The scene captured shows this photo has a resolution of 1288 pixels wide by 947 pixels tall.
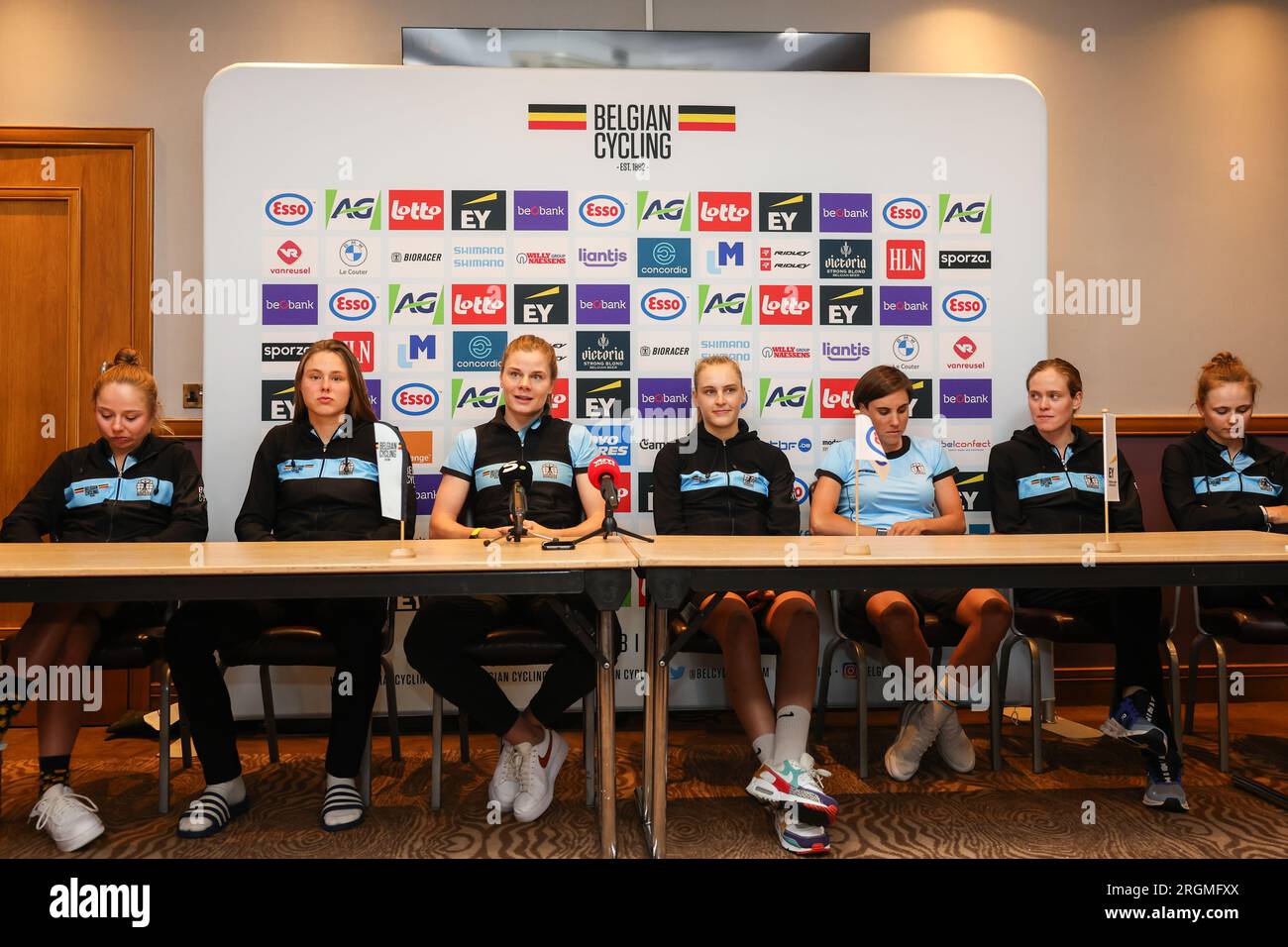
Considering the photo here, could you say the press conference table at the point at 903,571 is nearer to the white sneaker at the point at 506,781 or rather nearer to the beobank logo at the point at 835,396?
the white sneaker at the point at 506,781

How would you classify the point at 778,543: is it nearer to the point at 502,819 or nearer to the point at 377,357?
the point at 502,819

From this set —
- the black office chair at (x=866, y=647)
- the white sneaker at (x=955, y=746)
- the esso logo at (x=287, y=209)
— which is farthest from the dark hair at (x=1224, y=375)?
the esso logo at (x=287, y=209)

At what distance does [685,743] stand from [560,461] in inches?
44.5

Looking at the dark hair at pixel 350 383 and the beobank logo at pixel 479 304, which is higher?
the beobank logo at pixel 479 304

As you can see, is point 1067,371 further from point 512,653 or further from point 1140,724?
point 512,653

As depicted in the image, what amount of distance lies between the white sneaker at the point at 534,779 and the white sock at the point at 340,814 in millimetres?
431

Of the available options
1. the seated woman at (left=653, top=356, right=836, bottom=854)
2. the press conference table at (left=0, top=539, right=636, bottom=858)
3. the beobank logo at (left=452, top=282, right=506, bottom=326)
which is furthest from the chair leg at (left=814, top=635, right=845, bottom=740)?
the beobank logo at (left=452, top=282, right=506, bottom=326)

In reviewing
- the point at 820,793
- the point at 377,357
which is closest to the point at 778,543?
the point at 820,793

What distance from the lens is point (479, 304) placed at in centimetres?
330

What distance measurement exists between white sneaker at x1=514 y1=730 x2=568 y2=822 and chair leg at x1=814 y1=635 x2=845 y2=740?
1.01 metres

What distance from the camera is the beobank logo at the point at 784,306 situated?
11.0 feet

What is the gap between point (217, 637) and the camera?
7.86 ft

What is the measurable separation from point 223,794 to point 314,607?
532 millimetres
